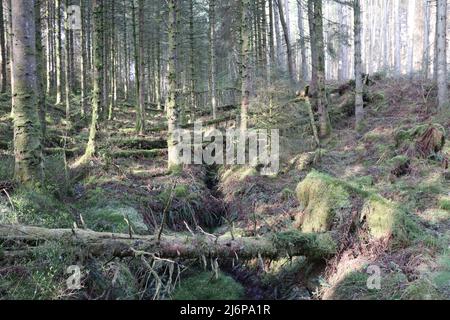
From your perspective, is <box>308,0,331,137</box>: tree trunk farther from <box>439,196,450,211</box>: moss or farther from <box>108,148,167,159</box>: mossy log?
<box>439,196,450,211</box>: moss

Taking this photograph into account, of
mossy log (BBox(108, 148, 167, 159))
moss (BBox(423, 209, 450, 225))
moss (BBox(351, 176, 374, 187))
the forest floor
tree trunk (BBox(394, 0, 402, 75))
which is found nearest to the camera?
the forest floor

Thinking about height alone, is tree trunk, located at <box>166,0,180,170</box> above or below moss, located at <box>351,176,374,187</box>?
above

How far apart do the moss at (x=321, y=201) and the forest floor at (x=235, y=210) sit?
13 cm

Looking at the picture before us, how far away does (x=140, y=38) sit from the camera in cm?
1766

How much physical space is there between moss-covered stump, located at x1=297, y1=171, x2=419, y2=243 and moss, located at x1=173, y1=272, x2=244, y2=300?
1.87 meters

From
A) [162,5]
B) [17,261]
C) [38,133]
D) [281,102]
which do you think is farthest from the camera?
[162,5]

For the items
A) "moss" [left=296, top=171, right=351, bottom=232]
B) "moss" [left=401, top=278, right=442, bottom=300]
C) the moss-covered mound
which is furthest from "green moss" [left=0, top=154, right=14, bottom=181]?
the moss-covered mound

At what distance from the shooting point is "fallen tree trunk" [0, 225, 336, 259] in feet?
15.9

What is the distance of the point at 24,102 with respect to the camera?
6676 mm

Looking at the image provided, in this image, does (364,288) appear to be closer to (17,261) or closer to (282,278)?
(282,278)

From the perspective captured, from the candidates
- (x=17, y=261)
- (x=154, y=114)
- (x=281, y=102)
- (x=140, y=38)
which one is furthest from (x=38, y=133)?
(x=154, y=114)

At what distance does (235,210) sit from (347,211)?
3.47 meters

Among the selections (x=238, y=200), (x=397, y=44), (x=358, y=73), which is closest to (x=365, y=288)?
(x=238, y=200)
